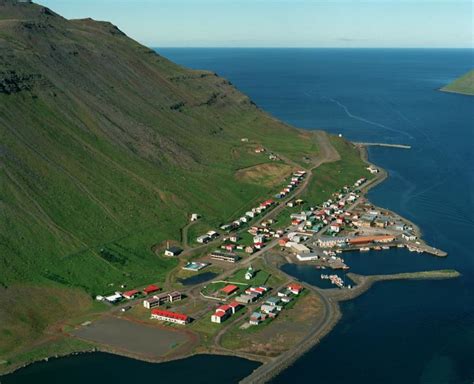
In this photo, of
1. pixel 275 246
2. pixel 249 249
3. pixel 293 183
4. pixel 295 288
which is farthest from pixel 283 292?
pixel 293 183

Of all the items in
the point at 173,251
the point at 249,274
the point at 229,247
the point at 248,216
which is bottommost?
the point at 249,274

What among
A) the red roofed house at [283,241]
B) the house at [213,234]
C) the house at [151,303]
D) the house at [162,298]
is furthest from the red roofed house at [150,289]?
the red roofed house at [283,241]

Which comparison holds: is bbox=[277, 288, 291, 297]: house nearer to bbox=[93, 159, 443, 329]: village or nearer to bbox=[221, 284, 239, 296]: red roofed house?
bbox=[93, 159, 443, 329]: village

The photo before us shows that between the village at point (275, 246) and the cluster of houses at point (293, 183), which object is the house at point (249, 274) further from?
the cluster of houses at point (293, 183)

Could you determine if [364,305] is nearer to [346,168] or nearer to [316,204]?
[316,204]

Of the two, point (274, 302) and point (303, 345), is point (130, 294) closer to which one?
point (274, 302)

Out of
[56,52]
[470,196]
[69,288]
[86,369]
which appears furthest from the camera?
[56,52]

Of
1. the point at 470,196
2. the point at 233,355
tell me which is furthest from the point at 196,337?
the point at 470,196
